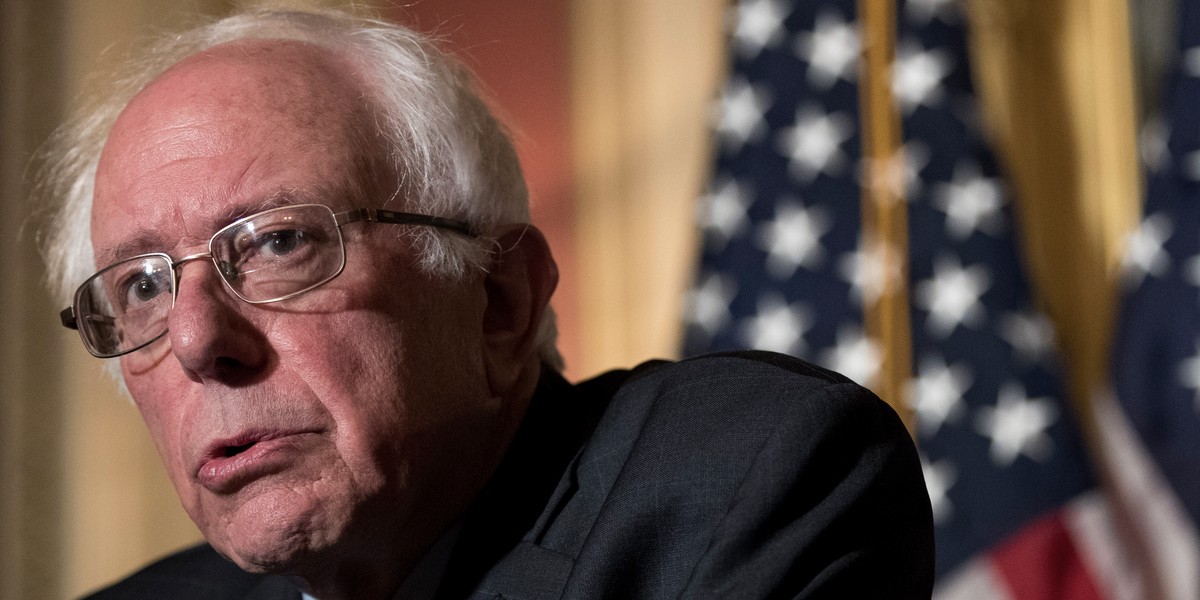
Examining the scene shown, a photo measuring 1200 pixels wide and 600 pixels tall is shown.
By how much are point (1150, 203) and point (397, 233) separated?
2.39m

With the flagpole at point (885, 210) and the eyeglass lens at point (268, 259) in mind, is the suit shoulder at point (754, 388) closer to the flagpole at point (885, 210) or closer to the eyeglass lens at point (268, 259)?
the eyeglass lens at point (268, 259)

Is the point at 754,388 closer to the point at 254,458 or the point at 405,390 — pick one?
the point at 405,390

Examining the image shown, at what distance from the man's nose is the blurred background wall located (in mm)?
2206

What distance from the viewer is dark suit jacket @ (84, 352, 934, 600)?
1150mm

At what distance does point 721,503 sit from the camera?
121 centimetres

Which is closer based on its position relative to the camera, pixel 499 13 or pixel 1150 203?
pixel 1150 203

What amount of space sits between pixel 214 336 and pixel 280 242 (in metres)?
0.15

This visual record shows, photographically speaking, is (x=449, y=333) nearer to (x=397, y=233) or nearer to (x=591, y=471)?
(x=397, y=233)

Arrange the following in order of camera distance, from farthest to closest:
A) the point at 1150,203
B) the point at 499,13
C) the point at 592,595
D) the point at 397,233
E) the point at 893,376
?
the point at 499,13, the point at 893,376, the point at 1150,203, the point at 397,233, the point at 592,595

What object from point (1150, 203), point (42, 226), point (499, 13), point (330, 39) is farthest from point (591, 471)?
point (499, 13)

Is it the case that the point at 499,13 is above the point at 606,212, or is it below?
above

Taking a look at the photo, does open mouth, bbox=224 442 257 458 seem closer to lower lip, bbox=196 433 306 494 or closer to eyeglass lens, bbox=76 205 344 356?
lower lip, bbox=196 433 306 494

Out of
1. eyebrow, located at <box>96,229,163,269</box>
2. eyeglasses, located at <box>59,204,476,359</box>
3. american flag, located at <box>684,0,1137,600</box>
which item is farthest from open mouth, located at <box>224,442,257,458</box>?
american flag, located at <box>684,0,1137,600</box>

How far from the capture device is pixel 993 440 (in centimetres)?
312
